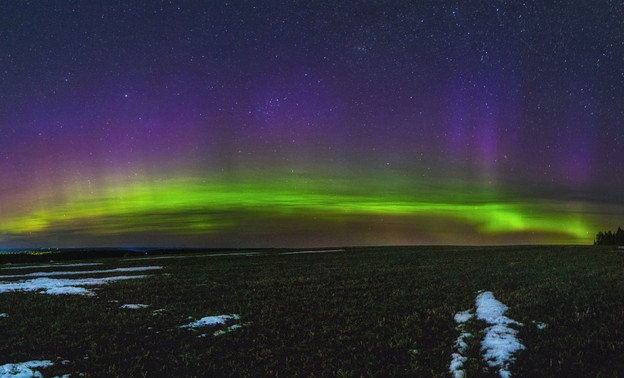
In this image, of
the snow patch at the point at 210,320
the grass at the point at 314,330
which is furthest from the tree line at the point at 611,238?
the snow patch at the point at 210,320

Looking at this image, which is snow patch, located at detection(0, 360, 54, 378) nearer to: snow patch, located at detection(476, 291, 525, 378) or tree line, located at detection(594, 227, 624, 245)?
snow patch, located at detection(476, 291, 525, 378)

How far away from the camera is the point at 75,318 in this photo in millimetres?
17438

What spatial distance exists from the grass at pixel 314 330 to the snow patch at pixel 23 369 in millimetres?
387

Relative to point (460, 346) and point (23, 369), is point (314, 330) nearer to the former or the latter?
point (460, 346)

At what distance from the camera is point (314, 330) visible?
49.1ft

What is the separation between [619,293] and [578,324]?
25.4ft

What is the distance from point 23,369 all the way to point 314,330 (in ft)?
28.4

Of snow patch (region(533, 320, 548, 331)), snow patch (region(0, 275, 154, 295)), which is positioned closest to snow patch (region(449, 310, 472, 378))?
snow patch (region(533, 320, 548, 331))

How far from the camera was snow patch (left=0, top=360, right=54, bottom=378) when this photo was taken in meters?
11.1

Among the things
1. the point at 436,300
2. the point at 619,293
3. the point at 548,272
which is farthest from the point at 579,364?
the point at 548,272

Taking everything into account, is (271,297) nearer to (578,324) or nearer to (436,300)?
(436,300)

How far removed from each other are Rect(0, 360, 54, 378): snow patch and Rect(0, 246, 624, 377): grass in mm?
387

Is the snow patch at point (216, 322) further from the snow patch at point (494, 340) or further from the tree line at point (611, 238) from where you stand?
the tree line at point (611, 238)

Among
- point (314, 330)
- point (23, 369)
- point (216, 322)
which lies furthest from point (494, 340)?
point (23, 369)
